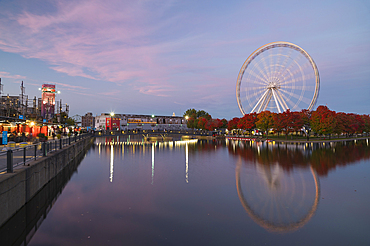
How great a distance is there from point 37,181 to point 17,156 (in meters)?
3.00

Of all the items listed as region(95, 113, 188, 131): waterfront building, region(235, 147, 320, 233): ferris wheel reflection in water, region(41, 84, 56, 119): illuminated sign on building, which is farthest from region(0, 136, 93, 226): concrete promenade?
region(95, 113, 188, 131): waterfront building

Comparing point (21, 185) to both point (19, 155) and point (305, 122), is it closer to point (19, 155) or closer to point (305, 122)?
point (19, 155)

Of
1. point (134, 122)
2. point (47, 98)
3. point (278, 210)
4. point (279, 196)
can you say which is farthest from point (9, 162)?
point (134, 122)

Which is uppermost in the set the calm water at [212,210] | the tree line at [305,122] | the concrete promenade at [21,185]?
the tree line at [305,122]

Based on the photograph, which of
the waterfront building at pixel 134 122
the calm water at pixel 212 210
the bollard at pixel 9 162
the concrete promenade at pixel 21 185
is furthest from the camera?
the waterfront building at pixel 134 122

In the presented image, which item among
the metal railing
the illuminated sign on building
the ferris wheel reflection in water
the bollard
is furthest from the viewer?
the illuminated sign on building

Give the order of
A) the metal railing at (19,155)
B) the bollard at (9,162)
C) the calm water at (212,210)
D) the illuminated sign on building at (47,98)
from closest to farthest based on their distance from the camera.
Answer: the calm water at (212,210), the metal railing at (19,155), the bollard at (9,162), the illuminated sign on building at (47,98)

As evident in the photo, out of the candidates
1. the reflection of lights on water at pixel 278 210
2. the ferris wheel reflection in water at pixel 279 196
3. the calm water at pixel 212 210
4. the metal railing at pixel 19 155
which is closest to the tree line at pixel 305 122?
the ferris wheel reflection in water at pixel 279 196

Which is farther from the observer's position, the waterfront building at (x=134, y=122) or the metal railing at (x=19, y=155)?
the waterfront building at (x=134, y=122)

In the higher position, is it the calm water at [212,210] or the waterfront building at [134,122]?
the waterfront building at [134,122]

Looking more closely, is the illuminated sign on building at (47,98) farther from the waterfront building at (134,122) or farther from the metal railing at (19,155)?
the metal railing at (19,155)

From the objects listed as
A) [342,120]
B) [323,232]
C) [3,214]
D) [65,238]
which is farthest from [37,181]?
[342,120]

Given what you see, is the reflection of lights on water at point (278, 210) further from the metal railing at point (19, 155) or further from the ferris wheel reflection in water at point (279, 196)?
the metal railing at point (19, 155)

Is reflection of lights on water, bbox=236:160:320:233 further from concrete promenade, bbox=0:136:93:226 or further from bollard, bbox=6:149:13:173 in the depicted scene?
bollard, bbox=6:149:13:173
